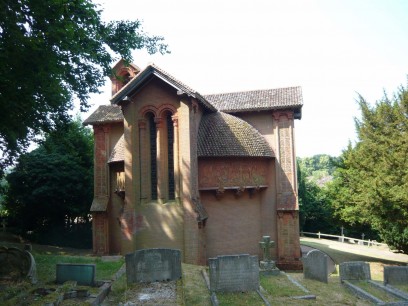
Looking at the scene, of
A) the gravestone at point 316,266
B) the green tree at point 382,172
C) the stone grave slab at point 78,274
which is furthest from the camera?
the green tree at point 382,172

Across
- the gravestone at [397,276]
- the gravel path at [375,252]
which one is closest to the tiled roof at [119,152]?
the gravestone at [397,276]

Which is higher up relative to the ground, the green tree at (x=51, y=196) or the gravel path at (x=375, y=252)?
the green tree at (x=51, y=196)

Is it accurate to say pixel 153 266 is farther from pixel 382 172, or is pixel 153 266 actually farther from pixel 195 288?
pixel 382 172

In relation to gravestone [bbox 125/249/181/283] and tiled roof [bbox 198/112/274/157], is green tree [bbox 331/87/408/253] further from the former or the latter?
gravestone [bbox 125/249/181/283]

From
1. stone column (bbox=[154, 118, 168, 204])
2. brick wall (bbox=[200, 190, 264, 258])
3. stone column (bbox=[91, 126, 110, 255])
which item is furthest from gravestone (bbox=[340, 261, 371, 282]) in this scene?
stone column (bbox=[91, 126, 110, 255])

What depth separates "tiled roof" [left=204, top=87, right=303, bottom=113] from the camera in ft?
79.0

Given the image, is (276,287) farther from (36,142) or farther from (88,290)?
(36,142)

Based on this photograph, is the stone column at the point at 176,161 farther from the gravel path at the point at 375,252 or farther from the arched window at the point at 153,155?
the gravel path at the point at 375,252

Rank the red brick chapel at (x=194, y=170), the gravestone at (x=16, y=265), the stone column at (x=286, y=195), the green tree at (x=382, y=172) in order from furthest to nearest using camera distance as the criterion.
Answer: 1. the green tree at (x=382, y=172)
2. the stone column at (x=286, y=195)
3. the red brick chapel at (x=194, y=170)
4. the gravestone at (x=16, y=265)

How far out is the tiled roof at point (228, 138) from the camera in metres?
21.1

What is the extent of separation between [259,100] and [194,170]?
8285 mm

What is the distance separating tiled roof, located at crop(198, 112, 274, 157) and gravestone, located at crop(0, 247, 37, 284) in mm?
10244

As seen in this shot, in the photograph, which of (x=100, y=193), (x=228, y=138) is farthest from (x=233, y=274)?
(x=100, y=193)

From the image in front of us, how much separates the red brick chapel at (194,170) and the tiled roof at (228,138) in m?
0.06
